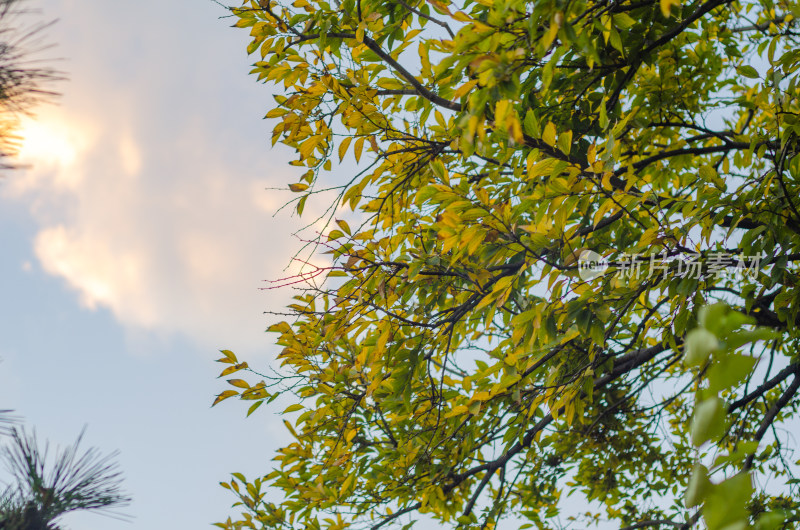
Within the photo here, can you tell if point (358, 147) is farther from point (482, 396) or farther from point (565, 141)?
point (482, 396)

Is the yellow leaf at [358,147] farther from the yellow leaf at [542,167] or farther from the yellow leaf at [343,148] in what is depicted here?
the yellow leaf at [542,167]

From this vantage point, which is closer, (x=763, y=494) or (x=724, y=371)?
(x=724, y=371)

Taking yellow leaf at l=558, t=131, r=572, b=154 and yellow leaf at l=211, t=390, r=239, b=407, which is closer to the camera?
yellow leaf at l=558, t=131, r=572, b=154

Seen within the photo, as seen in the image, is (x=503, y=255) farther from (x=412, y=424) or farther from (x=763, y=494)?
(x=763, y=494)

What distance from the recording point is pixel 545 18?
1.73m

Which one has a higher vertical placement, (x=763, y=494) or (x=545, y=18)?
(x=545, y=18)

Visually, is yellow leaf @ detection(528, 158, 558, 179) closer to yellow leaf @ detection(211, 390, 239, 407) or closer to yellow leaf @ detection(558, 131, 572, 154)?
yellow leaf @ detection(558, 131, 572, 154)

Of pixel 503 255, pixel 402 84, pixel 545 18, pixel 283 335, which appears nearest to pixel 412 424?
pixel 283 335

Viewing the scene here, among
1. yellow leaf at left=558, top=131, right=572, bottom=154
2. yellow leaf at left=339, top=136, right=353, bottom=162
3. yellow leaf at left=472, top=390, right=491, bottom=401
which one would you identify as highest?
yellow leaf at left=339, top=136, right=353, bottom=162

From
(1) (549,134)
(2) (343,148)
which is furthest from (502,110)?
(2) (343,148)

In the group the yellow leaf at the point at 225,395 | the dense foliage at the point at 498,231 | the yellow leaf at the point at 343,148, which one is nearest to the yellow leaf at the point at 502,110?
the dense foliage at the point at 498,231

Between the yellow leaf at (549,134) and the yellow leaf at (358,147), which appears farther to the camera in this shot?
the yellow leaf at (358,147)

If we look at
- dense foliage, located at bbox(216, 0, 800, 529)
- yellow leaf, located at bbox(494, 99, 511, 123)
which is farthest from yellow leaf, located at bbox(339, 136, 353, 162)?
yellow leaf, located at bbox(494, 99, 511, 123)

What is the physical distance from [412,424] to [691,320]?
176 cm
